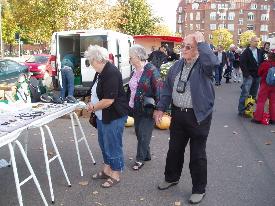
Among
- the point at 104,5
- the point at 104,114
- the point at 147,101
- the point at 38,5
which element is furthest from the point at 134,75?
the point at 104,5

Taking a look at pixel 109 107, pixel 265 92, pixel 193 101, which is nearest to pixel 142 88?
pixel 109 107

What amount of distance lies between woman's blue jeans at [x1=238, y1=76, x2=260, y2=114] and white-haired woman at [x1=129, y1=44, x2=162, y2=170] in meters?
4.89

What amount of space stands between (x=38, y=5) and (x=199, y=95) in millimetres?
17157

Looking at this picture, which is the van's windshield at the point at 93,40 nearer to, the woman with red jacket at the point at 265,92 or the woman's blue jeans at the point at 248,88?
the woman's blue jeans at the point at 248,88

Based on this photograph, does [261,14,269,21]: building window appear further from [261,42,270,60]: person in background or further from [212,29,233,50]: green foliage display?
[261,42,270,60]: person in background

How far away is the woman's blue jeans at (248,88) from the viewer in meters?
10.0

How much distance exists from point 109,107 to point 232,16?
377ft

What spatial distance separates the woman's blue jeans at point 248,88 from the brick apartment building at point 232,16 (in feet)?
333

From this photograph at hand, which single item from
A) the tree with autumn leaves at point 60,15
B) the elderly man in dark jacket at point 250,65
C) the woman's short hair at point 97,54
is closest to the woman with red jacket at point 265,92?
the elderly man in dark jacket at point 250,65

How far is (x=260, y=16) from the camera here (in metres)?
111

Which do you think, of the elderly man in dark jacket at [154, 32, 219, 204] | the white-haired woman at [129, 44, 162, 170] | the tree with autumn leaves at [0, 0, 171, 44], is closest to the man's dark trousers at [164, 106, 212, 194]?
the elderly man in dark jacket at [154, 32, 219, 204]

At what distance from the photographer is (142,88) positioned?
223 inches

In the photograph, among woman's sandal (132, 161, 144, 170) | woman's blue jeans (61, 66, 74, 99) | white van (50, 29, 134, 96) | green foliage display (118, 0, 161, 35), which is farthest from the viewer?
green foliage display (118, 0, 161, 35)

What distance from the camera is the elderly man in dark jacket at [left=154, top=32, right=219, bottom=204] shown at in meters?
4.38
